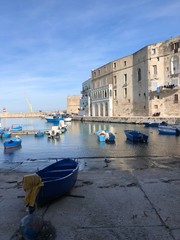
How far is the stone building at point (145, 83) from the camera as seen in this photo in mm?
40444

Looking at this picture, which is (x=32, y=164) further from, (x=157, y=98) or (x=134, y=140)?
(x=157, y=98)

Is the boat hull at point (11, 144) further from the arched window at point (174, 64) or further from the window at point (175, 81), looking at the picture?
the arched window at point (174, 64)

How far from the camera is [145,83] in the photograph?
44219mm

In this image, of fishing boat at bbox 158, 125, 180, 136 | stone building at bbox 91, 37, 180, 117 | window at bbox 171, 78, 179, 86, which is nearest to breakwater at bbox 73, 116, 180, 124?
stone building at bbox 91, 37, 180, 117

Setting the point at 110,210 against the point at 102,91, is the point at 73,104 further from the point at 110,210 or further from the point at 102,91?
the point at 110,210

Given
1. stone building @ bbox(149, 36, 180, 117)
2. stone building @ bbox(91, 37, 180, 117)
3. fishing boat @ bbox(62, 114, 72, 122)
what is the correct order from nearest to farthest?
stone building @ bbox(149, 36, 180, 117)
stone building @ bbox(91, 37, 180, 117)
fishing boat @ bbox(62, 114, 72, 122)

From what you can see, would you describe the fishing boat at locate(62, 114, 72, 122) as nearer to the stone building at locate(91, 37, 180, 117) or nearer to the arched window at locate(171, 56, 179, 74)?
the stone building at locate(91, 37, 180, 117)

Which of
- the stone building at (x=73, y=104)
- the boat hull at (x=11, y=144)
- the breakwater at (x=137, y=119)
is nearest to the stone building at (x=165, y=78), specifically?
the breakwater at (x=137, y=119)

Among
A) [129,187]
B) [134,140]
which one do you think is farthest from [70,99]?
[129,187]

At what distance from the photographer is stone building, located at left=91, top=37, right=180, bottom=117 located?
133 feet

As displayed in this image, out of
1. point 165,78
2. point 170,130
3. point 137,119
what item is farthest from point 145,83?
point 170,130

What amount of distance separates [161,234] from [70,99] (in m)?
86.8

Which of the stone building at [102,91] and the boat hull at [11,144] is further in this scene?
the stone building at [102,91]

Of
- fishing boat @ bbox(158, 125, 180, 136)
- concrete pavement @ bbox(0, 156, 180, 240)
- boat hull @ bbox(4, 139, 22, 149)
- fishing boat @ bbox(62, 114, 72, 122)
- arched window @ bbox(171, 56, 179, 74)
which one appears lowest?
boat hull @ bbox(4, 139, 22, 149)
